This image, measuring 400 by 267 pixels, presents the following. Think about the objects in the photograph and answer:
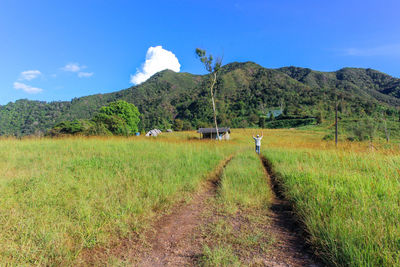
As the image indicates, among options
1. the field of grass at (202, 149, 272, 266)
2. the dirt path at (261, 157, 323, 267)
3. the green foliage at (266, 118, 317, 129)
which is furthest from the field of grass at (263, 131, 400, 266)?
the green foliage at (266, 118, 317, 129)

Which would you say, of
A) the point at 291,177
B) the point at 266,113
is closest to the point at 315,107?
the point at 266,113

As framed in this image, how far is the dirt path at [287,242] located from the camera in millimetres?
1948

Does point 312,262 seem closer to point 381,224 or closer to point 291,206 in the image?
point 381,224

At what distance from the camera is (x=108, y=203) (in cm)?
308

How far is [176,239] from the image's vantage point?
2.47 metres

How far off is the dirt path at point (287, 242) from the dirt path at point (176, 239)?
0.96 m

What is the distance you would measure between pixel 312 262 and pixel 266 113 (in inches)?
4606

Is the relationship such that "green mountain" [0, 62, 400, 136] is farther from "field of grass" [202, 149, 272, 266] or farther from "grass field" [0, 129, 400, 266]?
"field of grass" [202, 149, 272, 266]

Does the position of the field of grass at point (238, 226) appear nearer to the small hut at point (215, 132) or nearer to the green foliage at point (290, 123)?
the small hut at point (215, 132)

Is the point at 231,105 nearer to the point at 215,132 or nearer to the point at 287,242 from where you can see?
the point at 215,132

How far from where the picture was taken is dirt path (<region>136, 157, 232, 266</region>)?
202 cm

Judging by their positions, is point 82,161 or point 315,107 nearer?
point 82,161

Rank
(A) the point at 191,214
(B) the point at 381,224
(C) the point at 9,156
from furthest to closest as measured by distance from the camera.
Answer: (C) the point at 9,156, (A) the point at 191,214, (B) the point at 381,224

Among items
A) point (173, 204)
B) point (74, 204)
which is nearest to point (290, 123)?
point (173, 204)
